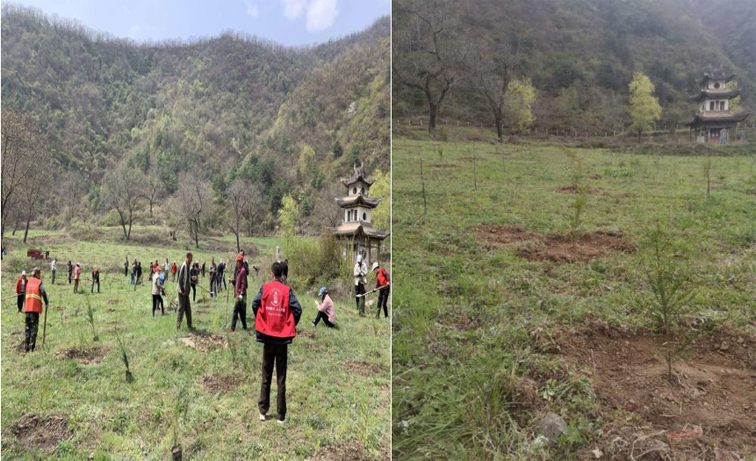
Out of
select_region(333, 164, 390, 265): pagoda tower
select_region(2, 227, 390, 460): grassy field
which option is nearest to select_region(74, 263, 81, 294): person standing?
select_region(2, 227, 390, 460): grassy field

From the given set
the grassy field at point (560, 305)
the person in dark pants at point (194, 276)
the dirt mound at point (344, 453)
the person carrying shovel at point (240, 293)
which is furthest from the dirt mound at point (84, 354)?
the grassy field at point (560, 305)

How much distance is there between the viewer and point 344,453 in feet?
10.7

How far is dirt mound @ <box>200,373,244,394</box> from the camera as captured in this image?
349cm

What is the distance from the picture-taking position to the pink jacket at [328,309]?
395 centimetres

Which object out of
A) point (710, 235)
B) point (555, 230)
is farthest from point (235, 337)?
point (710, 235)

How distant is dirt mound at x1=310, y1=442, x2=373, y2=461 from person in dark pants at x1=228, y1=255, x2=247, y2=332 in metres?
1.26

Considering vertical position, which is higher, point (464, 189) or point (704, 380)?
point (464, 189)

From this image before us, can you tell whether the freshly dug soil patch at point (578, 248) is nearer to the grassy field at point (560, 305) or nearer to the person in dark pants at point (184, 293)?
the grassy field at point (560, 305)

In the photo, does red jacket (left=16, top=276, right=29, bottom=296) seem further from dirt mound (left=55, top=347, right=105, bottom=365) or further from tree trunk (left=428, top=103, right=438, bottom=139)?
tree trunk (left=428, top=103, right=438, bottom=139)

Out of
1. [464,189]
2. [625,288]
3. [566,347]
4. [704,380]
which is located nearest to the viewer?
[704,380]

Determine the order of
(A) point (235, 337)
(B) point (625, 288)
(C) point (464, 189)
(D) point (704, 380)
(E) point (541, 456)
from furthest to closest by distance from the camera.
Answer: (C) point (464, 189), (A) point (235, 337), (B) point (625, 288), (D) point (704, 380), (E) point (541, 456)

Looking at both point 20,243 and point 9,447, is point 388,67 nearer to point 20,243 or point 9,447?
point 20,243

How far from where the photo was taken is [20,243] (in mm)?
3773

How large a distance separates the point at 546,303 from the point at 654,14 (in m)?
3.07
